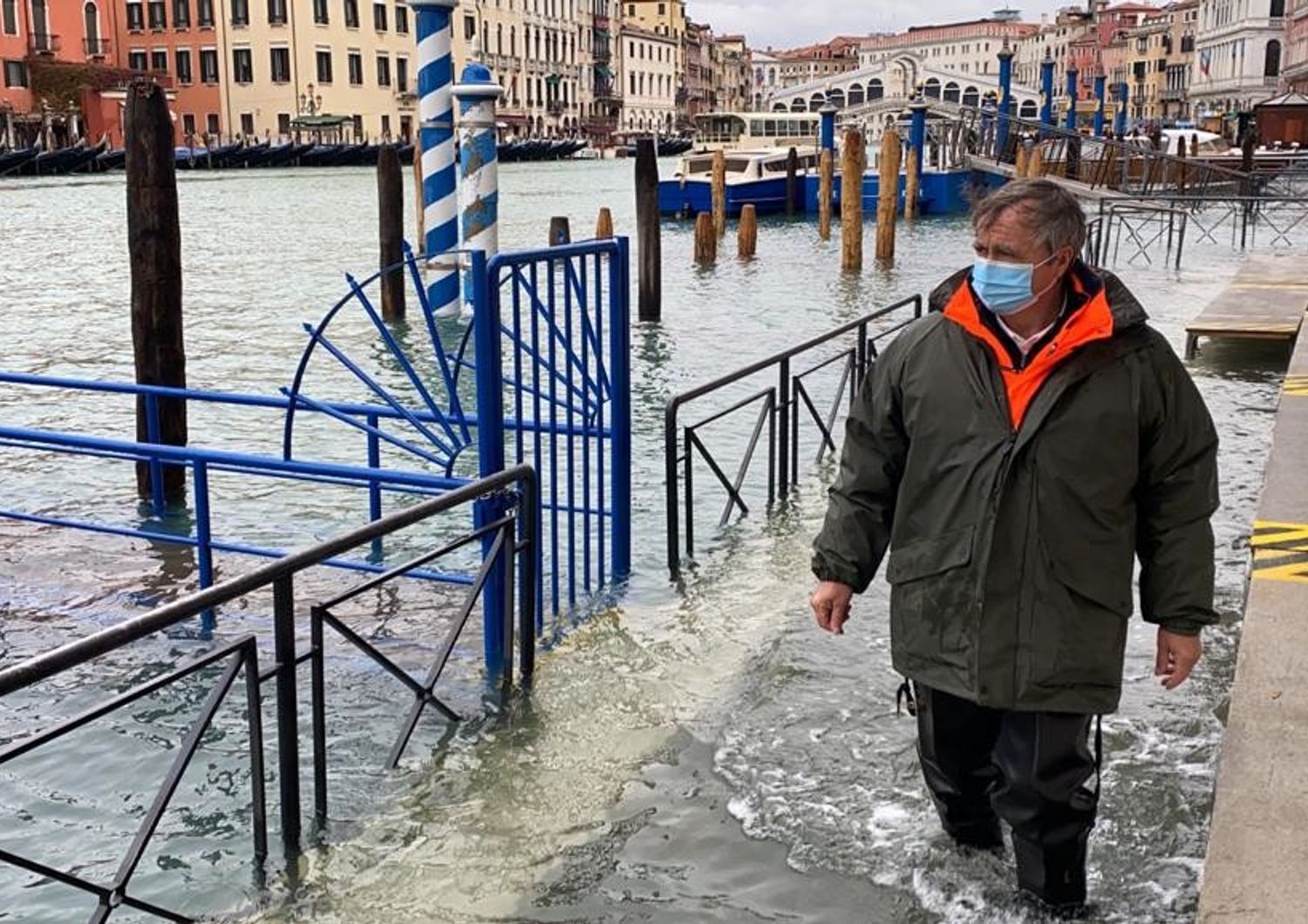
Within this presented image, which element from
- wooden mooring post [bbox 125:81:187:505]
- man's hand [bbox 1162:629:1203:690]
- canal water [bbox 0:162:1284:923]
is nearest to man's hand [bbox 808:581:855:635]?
man's hand [bbox 1162:629:1203:690]

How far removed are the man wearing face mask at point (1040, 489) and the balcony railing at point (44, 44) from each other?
68.2m

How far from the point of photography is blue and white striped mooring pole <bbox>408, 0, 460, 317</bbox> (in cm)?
1253

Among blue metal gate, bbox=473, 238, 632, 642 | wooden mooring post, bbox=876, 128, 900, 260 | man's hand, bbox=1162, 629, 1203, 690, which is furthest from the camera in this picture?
wooden mooring post, bbox=876, 128, 900, 260

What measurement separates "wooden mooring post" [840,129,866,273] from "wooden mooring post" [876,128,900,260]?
0.63 m

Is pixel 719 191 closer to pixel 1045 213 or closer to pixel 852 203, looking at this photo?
pixel 852 203

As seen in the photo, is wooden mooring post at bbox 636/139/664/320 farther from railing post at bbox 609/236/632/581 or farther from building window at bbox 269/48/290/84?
building window at bbox 269/48/290/84

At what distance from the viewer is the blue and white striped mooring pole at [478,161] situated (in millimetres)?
12305

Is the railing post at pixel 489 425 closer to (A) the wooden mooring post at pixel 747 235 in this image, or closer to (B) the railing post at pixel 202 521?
(B) the railing post at pixel 202 521

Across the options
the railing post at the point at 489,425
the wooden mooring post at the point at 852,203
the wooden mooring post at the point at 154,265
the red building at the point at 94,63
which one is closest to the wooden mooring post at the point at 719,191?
the wooden mooring post at the point at 852,203

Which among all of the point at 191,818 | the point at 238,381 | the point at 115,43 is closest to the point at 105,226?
the point at 238,381

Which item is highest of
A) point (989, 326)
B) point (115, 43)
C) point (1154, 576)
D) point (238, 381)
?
point (115, 43)

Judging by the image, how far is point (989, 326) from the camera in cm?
303

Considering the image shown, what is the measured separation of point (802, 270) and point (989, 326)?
22063 millimetres

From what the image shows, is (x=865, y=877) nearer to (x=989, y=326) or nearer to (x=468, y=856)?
(x=468, y=856)
